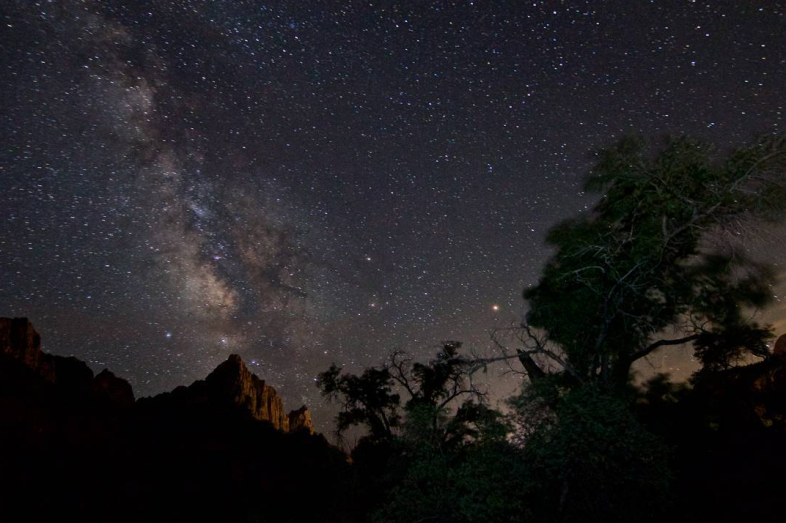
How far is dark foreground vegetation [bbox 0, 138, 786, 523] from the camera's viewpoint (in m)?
10.5

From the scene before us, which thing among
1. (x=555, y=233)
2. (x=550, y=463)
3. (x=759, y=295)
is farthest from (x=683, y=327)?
(x=550, y=463)

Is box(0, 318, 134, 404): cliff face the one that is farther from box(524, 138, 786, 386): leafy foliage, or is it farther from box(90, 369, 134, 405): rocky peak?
box(524, 138, 786, 386): leafy foliage

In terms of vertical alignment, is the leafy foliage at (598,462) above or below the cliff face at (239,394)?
below

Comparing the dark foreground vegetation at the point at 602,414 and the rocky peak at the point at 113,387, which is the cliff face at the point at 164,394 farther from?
the dark foreground vegetation at the point at 602,414

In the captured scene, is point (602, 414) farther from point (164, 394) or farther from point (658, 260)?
point (164, 394)

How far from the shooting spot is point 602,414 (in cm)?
1012

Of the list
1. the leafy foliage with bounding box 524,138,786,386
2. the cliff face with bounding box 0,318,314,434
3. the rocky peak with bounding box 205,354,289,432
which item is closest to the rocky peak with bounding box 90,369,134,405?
the cliff face with bounding box 0,318,314,434

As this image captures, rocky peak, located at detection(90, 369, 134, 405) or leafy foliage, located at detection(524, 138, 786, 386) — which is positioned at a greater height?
rocky peak, located at detection(90, 369, 134, 405)

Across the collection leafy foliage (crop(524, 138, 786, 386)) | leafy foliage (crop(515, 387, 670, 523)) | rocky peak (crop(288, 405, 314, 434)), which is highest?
rocky peak (crop(288, 405, 314, 434))

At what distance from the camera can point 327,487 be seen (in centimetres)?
3681

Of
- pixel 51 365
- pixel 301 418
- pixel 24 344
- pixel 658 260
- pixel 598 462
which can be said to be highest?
pixel 24 344

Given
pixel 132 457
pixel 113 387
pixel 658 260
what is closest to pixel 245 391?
pixel 113 387

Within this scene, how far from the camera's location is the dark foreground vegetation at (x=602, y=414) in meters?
10.5

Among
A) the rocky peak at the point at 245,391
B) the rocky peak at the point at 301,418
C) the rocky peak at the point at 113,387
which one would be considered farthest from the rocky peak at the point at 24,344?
the rocky peak at the point at 301,418
